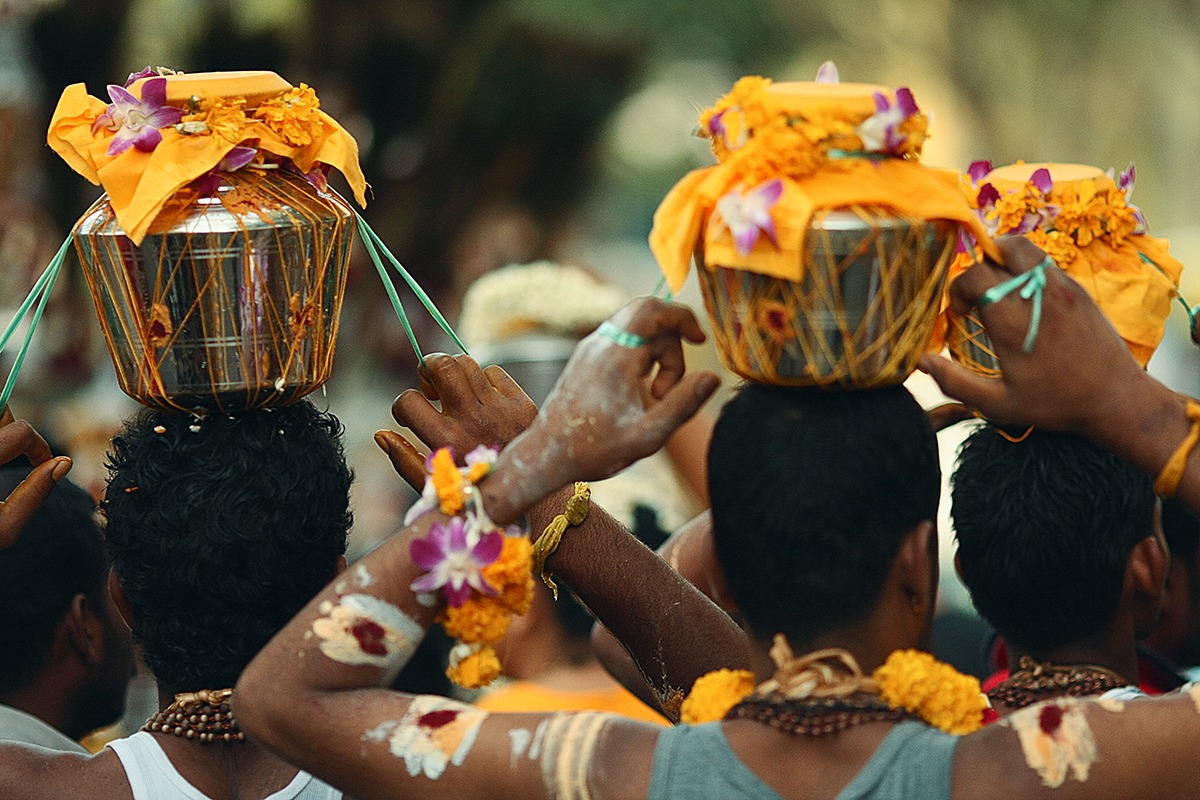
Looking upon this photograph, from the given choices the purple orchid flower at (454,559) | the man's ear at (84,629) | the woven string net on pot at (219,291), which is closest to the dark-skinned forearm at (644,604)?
the woven string net on pot at (219,291)

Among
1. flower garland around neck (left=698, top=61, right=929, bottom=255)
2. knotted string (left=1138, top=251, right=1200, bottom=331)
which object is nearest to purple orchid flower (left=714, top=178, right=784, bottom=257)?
flower garland around neck (left=698, top=61, right=929, bottom=255)

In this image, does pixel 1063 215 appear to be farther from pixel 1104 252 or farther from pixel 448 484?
pixel 448 484

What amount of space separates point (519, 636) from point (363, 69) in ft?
20.6

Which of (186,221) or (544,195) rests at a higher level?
(186,221)

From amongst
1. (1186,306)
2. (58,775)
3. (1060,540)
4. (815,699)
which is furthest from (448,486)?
(1186,306)

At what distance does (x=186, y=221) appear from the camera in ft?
7.98

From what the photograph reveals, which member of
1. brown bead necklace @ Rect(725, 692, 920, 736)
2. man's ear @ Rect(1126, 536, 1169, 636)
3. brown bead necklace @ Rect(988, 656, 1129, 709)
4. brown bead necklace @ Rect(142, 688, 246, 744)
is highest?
brown bead necklace @ Rect(725, 692, 920, 736)

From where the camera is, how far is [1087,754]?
194 centimetres

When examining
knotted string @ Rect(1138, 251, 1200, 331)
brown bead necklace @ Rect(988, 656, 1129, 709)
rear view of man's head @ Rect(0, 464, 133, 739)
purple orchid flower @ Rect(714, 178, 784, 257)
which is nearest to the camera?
purple orchid flower @ Rect(714, 178, 784, 257)

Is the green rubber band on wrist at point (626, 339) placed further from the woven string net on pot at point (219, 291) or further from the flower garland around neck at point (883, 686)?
the woven string net on pot at point (219, 291)

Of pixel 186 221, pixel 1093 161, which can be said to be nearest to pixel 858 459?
pixel 186 221

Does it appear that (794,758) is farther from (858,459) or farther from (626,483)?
(626,483)

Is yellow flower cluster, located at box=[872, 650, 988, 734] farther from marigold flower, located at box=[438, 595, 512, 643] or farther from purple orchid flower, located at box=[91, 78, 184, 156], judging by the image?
purple orchid flower, located at box=[91, 78, 184, 156]

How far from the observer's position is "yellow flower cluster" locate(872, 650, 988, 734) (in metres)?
2.00
